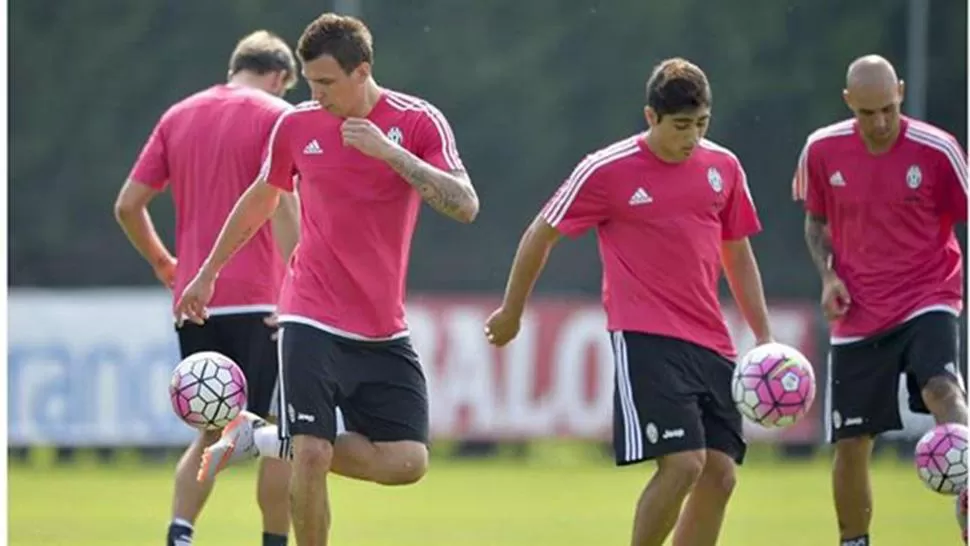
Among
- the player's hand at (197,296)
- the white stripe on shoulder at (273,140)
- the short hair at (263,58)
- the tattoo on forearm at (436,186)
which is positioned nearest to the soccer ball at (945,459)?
the tattoo on forearm at (436,186)

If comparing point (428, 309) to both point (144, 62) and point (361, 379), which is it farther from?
point (361, 379)

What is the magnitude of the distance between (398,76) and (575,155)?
75.5 inches

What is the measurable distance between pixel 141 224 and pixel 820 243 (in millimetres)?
3048

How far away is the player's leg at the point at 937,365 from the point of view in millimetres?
9445

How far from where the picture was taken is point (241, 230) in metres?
8.93

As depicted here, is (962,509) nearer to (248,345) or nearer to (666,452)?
(666,452)

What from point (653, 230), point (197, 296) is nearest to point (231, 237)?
point (197, 296)

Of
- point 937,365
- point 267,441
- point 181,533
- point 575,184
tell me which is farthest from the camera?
point 937,365

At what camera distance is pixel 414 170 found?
27.2ft

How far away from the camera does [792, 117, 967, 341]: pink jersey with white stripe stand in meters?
9.73

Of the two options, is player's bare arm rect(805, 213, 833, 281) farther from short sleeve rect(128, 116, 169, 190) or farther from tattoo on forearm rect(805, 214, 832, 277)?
short sleeve rect(128, 116, 169, 190)

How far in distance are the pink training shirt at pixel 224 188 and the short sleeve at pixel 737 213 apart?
205cm

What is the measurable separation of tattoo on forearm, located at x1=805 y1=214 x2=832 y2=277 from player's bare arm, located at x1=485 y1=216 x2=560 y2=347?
5.48 feet

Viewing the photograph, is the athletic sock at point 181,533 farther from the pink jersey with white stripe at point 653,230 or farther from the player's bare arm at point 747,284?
the player's bare arm at point 747,284
